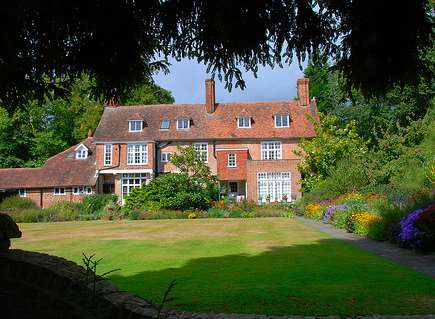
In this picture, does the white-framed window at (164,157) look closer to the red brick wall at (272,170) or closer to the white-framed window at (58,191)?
the red brick wall at (272,170)

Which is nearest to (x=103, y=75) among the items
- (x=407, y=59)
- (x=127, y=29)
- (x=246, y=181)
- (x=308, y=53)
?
(x=127, y=29)

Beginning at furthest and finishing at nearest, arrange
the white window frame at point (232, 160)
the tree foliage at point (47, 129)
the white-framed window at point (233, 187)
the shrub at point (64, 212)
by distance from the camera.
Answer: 1. the tree foliage at point (47, 129)
2. the white-framed window at point (233, 187)
3. the white window frame at point (232, 160)
4. the shrub at point (64, 212)

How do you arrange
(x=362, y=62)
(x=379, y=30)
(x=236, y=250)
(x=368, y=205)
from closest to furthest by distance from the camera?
(x=379, y=30) → (x=362, y=62) → (x=236, y=250) → (x=368, y=205)

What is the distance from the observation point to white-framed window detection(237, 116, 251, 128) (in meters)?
47.2

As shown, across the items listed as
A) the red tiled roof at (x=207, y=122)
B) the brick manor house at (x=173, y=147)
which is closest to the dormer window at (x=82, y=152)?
the brick manor house at (x=173, y=147)

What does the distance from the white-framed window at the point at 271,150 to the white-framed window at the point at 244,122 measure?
92.7 inches

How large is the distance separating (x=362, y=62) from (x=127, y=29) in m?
1.79

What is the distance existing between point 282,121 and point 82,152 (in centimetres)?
1971

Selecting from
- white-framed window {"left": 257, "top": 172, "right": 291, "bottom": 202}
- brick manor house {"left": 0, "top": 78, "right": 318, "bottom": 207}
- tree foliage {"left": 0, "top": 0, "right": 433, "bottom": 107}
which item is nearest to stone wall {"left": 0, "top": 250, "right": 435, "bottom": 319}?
tree foliage {"left": 0, "top": 0, "right": 433, "bottom": 107}

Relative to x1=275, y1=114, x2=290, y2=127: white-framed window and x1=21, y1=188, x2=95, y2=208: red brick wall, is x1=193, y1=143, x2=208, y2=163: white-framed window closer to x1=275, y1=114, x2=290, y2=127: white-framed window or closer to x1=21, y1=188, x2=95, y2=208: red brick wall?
x1=275, y1=114, x2=290, y2=127: white-framed window

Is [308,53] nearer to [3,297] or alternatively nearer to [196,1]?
[196,1]

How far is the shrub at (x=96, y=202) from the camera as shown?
3981 cm

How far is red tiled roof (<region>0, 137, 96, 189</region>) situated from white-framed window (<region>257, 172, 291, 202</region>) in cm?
1528

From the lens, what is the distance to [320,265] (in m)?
11.0
